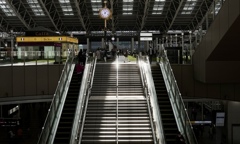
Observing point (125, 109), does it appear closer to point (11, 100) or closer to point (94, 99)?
point (94, 99)

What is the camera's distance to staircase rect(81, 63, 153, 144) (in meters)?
13.0

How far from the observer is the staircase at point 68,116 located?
12.8 meters

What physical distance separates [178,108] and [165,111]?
3.10ft

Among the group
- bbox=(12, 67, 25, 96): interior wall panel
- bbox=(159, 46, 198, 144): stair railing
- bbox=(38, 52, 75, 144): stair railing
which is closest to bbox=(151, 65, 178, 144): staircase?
bbox=(159, 46, 198, 144): stair railing

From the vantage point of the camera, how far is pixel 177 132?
13.1m

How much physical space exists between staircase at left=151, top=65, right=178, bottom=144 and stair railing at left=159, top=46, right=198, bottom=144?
23 cm

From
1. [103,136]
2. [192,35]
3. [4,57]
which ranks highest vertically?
[192,35]

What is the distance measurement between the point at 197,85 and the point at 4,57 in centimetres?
1184

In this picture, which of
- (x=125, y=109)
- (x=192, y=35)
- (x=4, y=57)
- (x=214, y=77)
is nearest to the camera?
(x=125, y=109)

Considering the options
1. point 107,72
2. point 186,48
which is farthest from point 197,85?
point 107,72

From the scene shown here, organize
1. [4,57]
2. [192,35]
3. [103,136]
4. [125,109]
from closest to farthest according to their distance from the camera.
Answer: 1. [103,136]
2. [125,109]
3. [4,57]
4. [192,35]

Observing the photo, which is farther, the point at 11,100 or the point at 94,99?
the point at 11,100

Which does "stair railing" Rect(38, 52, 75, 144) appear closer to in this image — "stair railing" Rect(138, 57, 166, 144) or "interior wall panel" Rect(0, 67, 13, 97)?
"stair railing" Rect(138, 57, 166, 144)

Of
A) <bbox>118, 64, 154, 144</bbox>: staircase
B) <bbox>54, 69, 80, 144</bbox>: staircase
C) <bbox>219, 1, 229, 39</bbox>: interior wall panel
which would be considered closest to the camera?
<bbox>54, 69, 80, 144</bbox>: staircase
